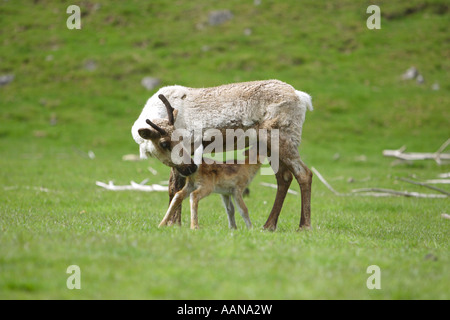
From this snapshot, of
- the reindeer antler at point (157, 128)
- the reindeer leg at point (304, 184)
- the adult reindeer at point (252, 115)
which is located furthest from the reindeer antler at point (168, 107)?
the reindeer leg at point (304, 184)

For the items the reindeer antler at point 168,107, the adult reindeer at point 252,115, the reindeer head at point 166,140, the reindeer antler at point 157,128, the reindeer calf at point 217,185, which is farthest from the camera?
the adult reindeer at point 252,115

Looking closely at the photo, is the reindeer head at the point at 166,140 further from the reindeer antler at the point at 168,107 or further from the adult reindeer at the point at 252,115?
the adult reindeer at the point at 252,115

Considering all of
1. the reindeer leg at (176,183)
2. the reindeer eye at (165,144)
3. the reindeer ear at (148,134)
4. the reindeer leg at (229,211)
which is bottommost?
the reindeer leg at (229,211)

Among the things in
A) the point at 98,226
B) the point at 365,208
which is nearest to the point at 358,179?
the point at 365,208

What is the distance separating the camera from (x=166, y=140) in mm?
9305

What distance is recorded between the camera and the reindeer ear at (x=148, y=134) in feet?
29.7

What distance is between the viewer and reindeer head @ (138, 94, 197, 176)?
924 centimetres

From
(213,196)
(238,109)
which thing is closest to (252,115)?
(238,109)

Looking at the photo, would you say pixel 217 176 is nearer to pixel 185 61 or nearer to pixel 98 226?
pixel 98 226

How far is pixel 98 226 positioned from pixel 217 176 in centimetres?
236

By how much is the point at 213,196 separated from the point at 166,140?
9.10 meters

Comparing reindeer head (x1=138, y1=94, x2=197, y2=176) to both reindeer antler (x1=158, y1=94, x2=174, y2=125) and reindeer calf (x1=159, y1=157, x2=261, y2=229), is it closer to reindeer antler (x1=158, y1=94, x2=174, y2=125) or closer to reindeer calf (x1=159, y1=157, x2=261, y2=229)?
reindeer antler (x1=158, y1=94, x2=174, y2=125)

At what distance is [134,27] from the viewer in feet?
155

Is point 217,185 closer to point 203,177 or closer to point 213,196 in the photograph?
point 203,177
